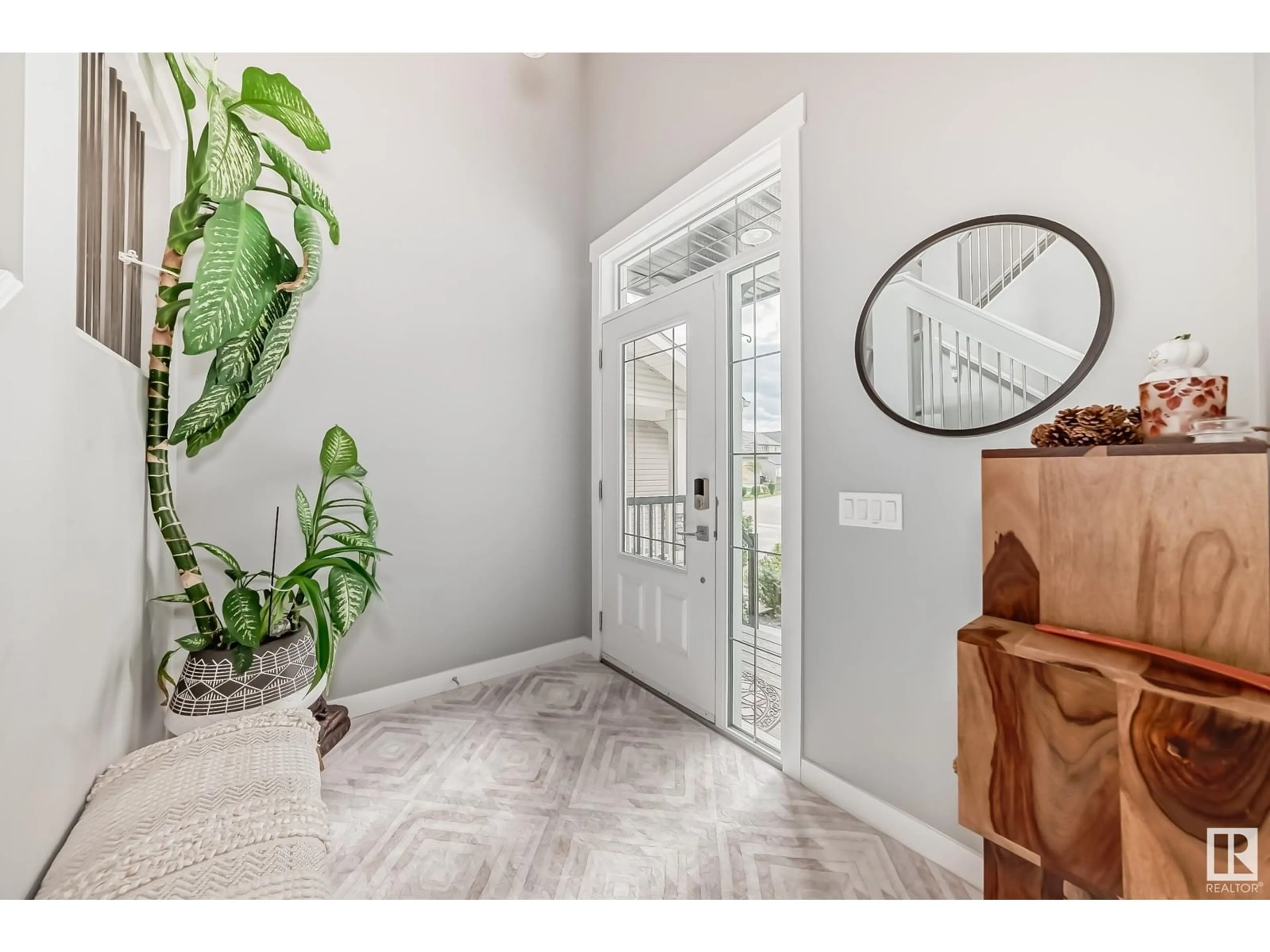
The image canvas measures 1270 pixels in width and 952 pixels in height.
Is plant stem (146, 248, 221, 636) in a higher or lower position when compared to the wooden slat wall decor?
lower

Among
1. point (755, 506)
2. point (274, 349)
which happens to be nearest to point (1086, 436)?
point (755, 506)

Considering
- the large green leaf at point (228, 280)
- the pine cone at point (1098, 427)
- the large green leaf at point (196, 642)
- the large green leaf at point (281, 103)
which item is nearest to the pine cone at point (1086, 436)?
the pine cone at point (1098, 427)

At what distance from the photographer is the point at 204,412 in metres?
1.37

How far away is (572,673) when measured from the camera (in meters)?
2.73

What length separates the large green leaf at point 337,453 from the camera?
1.92m

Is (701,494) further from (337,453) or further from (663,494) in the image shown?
(337,453)

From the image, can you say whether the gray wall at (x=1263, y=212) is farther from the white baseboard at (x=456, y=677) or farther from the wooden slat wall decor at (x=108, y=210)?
the white baseboard at (x=456, y=677)

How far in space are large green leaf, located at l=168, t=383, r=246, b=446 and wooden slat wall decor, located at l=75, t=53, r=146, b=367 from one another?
10.2 inches

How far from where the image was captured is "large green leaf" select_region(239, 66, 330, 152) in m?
1.33

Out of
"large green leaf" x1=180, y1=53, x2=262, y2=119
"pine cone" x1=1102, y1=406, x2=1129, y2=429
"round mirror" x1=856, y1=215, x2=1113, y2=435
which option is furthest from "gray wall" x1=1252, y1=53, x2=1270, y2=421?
"large green leaf" x1=180, y1=53, x2=262, y2=119

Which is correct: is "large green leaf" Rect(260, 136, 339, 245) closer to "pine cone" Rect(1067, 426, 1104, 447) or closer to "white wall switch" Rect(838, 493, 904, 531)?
"white wall switch" Rect(838, 493, 904, 531)

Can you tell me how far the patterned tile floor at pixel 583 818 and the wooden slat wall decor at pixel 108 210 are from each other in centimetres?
142
